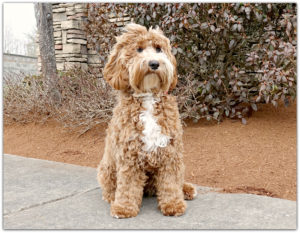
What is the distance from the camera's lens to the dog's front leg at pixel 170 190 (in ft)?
10.3

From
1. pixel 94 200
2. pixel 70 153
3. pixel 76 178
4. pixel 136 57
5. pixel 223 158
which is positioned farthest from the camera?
pixel 70 153

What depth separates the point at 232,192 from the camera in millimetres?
3863

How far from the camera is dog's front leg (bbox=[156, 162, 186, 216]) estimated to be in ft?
10.3

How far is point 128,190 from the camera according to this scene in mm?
3195

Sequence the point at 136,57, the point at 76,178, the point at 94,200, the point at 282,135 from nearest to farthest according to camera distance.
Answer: the point at 136,57 → the point at 94,200 → the point at 76,178 → the point at 282,135

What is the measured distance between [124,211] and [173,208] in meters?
0.44

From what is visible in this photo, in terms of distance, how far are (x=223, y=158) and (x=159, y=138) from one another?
6.84 feet

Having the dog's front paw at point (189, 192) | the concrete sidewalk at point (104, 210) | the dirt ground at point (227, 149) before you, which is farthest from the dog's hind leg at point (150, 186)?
the dirt ground at point (227, 149)

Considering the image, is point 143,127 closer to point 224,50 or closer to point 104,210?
point 104,210

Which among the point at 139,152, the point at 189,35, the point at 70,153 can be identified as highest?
the point at 189,35

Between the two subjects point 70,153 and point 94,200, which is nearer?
point 94,200

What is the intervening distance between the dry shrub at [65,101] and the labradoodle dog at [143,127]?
116 inches

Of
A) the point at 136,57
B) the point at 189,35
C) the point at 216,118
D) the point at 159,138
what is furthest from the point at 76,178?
the point at 189,35

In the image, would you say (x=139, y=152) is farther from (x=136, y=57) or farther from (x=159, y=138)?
(x=136, y=57)
